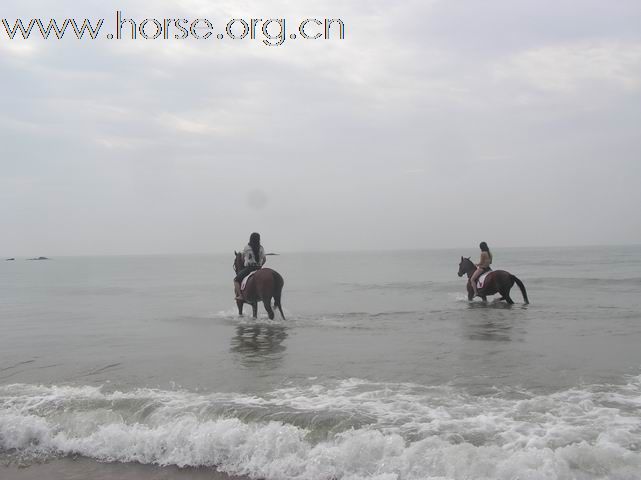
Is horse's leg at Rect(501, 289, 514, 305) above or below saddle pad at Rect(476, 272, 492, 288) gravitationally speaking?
below

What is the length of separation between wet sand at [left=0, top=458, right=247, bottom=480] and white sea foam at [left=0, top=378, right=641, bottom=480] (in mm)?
146

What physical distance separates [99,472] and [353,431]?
8.54 ft

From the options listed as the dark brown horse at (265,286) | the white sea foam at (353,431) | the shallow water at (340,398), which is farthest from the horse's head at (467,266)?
the white sea foam at (353,431)

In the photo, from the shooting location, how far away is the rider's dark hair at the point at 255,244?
14383 millimetres

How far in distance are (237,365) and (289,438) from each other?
384 cm

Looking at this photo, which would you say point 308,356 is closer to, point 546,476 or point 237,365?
point 237,365

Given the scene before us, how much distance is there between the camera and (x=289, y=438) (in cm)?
526

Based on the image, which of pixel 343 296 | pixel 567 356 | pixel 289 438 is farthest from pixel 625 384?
pixel 343 296

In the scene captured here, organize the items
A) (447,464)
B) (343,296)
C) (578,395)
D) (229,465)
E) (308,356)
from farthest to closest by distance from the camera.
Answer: (343,296) → (308,356) → (578,395) → (229,465) → (447,464)

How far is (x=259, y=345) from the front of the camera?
427 inches

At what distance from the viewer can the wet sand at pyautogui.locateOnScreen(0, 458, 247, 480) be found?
4.82 m

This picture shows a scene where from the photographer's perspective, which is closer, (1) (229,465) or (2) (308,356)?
(1) (229,465)

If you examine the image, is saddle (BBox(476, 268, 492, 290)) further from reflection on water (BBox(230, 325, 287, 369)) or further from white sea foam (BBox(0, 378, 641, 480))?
white sea foam (BBox(0, 378, 641, 480))

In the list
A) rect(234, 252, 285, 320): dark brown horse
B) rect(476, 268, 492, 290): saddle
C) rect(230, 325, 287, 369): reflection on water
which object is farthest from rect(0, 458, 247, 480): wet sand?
rect(476, 268, 492, 290): saddle
